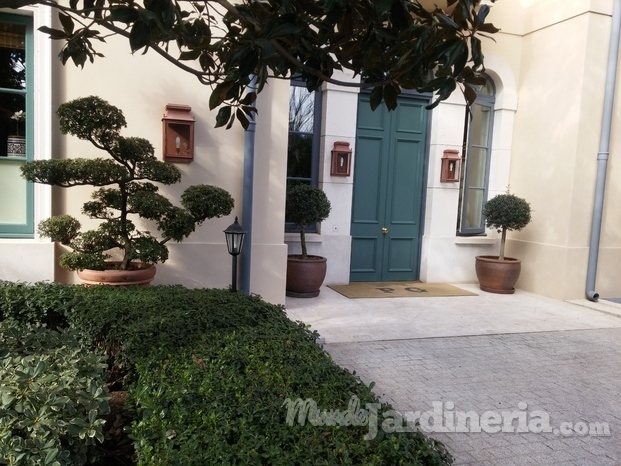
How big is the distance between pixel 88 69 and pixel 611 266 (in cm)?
720

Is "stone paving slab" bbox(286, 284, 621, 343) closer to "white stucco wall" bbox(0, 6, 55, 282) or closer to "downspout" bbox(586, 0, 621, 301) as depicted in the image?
"downspout" bbox(586, 0, 621, 301)

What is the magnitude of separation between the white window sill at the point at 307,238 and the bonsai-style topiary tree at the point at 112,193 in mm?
2332

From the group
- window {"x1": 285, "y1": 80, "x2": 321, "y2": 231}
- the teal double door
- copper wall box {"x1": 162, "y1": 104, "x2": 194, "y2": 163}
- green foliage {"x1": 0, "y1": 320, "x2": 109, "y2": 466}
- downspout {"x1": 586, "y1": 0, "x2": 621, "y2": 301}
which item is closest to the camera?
green foliage {"x1": 0, "y1": 320, "x2": 109, "y2": 466}

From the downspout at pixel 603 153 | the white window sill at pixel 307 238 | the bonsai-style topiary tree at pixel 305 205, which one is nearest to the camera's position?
the bonsai-style topiary tree at pixel 305 205

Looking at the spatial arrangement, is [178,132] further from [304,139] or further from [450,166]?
[450,166]

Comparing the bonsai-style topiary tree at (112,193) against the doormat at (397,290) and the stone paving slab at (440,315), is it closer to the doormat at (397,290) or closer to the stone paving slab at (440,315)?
the stone paving slab at (440,315)

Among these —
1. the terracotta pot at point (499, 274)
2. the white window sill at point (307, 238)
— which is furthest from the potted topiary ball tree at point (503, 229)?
the white window sill at point (307, 238)

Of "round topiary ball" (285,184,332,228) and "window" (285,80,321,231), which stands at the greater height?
"window" (285,80,321,231)

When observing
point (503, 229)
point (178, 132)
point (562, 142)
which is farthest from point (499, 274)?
point (178, 132)

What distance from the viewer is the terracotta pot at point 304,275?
6.38m

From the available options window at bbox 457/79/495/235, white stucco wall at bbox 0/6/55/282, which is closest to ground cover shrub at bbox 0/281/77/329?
white stucco wall at bbox 0/6/55/282

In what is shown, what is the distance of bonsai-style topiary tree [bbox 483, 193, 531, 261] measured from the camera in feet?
23.4

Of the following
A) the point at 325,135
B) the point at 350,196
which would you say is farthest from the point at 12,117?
the point at 350,196

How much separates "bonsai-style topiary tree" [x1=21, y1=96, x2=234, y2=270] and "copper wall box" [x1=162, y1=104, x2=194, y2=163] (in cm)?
45
